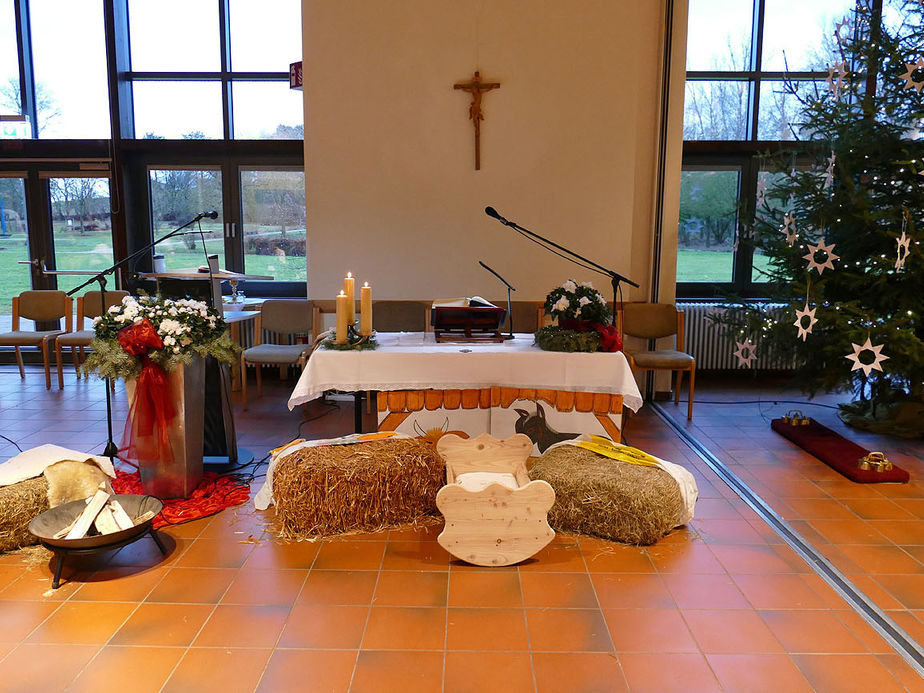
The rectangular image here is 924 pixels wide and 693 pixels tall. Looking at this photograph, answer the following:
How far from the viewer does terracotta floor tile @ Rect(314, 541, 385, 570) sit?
3.25 meters

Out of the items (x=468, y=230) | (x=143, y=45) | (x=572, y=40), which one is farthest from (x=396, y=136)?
(x=143, y=45)

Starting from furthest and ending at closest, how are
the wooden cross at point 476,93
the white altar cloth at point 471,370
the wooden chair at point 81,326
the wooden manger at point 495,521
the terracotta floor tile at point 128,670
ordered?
the wooden chair at point 81,326 → the wooden cross at point 476,93 → the white altar cloth at point 471,370 → the wooden manger at point 495,521 → the terracotta floor tile at point 128,670

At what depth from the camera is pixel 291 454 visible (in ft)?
11.9

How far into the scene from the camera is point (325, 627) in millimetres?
2756

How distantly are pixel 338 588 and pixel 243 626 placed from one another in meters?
0.43

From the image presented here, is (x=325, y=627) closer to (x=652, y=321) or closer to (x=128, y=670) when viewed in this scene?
(x=128, y=670)

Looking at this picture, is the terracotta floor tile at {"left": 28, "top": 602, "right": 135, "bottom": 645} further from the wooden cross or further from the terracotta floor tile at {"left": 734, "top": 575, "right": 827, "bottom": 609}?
the wooden cross

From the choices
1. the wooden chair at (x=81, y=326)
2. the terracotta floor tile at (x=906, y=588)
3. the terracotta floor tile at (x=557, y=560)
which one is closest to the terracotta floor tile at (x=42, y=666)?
the terracotta floor tile at (x=557, y=560)

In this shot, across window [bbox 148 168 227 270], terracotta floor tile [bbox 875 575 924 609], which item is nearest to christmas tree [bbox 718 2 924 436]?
terracotta floor tile [bbox 875 575 924 609]

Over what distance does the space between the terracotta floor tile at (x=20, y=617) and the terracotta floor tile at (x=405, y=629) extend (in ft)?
4.05

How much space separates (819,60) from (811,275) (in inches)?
128

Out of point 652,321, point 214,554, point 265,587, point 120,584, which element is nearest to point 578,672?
point 265,587

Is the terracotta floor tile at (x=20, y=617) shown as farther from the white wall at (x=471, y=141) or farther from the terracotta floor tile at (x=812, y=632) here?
the white wall at (x=471, y=141)

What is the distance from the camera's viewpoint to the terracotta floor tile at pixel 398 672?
2.39 meters
